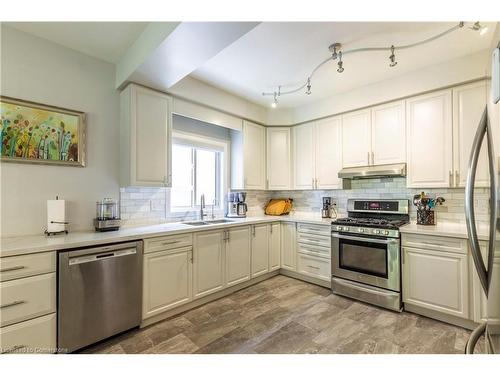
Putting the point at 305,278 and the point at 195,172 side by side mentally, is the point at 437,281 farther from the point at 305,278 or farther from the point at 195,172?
the point at 195,172

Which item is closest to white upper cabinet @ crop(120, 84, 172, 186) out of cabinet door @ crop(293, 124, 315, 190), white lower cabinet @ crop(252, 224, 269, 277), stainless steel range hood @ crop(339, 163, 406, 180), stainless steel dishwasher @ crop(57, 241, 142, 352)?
stainless steel dishwasher @ crop(57, 241, 142, 352)

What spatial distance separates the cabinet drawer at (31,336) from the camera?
1496mm

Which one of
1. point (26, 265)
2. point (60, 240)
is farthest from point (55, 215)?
point (26, 265)

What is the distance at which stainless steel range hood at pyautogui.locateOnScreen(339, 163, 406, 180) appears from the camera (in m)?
2.78

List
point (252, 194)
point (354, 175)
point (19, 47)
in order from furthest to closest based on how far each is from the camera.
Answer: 1. point (252, 194)
2. point (354, 175)
3. point (19, 47)

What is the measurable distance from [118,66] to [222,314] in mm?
2855

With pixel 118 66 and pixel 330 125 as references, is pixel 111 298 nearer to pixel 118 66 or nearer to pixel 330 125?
pixel 118 66

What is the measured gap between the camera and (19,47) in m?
1.99

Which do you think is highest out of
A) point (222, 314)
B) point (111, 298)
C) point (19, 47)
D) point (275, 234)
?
point (19, 47)

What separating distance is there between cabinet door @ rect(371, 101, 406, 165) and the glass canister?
3.14m

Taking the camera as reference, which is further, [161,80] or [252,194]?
[252,194]

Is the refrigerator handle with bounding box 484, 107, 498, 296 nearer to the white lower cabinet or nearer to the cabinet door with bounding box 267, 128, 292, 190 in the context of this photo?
the white lower cabinet

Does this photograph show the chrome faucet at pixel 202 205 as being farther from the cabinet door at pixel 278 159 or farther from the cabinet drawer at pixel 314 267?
the cabinet drawer at pixel 314 267
